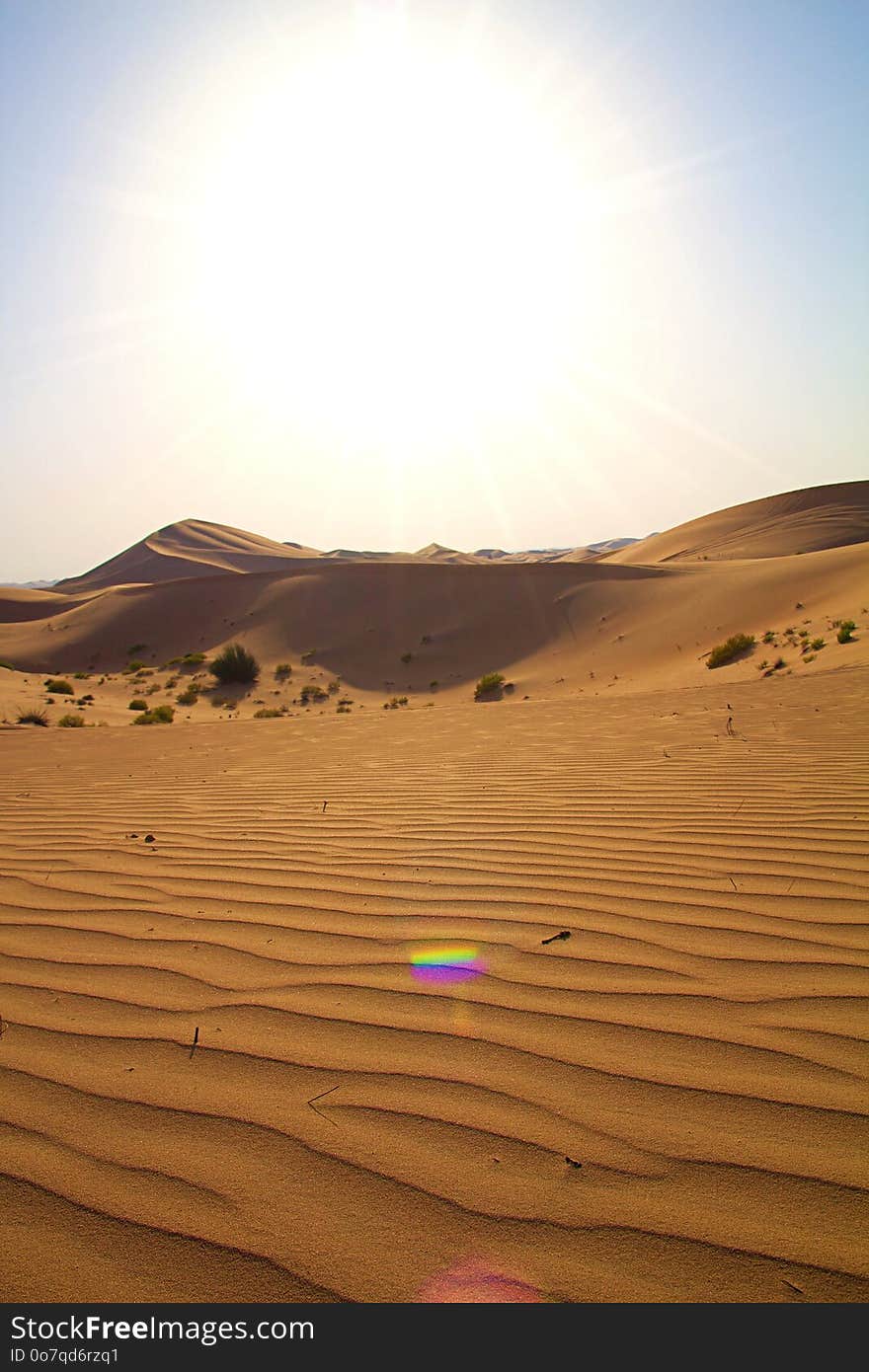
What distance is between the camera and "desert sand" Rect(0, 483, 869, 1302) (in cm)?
136

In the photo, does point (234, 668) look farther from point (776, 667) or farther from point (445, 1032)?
point (445, 1032)

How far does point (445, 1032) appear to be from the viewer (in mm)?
1988

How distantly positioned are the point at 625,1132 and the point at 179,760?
6.49 metres

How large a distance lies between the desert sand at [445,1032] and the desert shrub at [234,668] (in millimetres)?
15984

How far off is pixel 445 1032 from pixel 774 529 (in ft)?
160

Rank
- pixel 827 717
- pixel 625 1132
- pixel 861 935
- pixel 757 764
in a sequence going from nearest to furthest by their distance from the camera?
pixel 625 1132, pixel 861 935, pixel 757 764, pixel 827 717

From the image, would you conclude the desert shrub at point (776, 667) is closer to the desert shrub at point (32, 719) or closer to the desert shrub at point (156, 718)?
the desert shrub at point (156, 718)

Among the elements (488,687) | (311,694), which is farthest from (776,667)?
(311,694)

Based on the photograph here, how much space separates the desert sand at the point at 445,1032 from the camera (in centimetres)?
136

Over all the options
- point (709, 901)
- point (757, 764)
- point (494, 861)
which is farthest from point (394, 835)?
point (757, 764)

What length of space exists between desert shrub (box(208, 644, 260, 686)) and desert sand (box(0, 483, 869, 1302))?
15984mm

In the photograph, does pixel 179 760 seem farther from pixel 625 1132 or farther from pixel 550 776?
pixel 625 1132

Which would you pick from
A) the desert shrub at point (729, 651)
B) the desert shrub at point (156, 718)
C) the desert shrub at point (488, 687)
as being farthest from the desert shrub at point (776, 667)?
the desert shrub at point (156, 718)

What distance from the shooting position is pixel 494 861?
333cm
